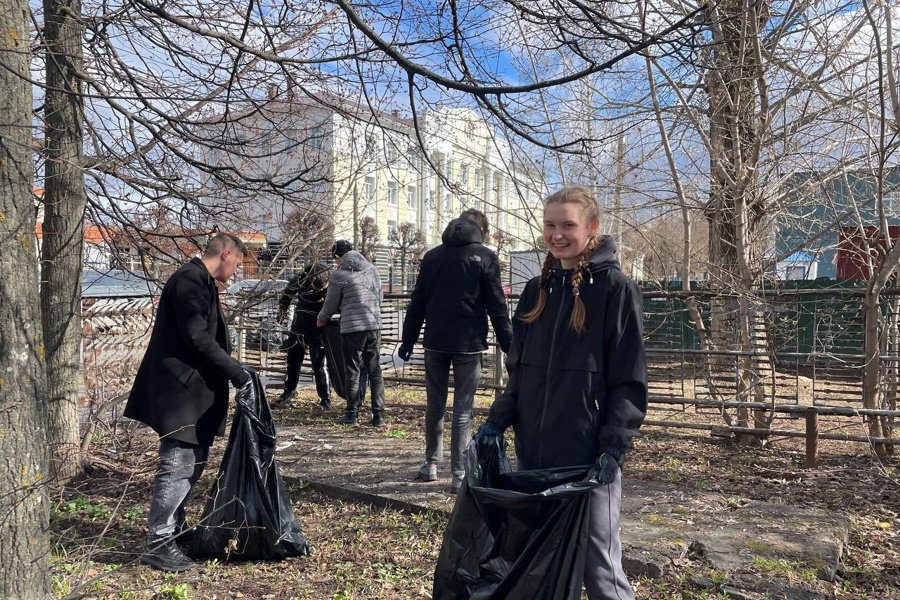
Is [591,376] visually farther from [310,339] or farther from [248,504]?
[310,339]

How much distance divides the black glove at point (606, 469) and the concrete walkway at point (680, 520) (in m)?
1.37

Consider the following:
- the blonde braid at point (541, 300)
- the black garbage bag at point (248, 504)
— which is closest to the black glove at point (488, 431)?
the blonde braid at point (541, 300)

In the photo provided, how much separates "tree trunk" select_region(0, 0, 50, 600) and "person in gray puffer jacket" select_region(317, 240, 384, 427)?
459 centimetres

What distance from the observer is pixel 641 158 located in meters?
7.38

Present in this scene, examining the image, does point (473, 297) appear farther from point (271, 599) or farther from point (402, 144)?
point (271, 599)

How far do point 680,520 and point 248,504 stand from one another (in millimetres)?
2518

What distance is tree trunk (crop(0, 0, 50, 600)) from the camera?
2350mm

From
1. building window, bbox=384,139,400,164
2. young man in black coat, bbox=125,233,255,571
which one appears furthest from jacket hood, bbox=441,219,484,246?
young man in black coat, bbox=125,233,255,571

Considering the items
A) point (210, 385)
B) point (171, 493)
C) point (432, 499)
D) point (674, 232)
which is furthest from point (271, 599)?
point (674, 232)

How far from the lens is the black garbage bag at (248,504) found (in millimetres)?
3605

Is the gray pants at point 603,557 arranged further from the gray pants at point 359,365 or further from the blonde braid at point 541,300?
the gray pants at point 359,365

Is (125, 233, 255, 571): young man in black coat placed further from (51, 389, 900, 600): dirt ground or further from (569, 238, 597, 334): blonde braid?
(569, 238, 597, 334): blonde braid

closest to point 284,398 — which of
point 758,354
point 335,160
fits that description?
point 335,160

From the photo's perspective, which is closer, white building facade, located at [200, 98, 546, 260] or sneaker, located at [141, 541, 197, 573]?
sneaker, located at [141, 541, 197, 573]
